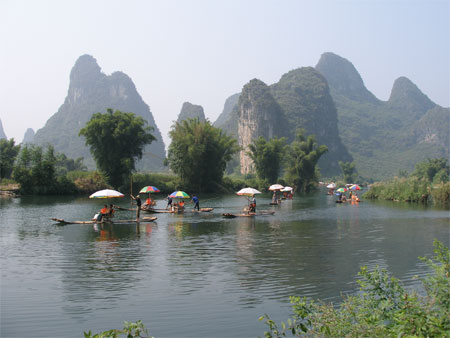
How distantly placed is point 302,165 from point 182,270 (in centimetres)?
7378

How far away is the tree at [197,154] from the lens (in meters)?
67.9

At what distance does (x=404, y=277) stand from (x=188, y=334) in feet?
24.5

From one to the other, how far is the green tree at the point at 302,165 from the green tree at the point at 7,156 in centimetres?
4743

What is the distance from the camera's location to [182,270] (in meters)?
14.1

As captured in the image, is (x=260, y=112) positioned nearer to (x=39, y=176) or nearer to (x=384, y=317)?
(x=39, y=176)

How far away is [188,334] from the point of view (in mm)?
8477

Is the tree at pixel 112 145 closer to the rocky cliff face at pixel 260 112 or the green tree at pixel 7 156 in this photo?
the green tree at pixel 7 156

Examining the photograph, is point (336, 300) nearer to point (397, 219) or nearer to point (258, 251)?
point (258, 251)

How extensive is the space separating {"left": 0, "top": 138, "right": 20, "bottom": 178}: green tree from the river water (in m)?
41.0

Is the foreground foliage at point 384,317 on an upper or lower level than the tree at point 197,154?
lower

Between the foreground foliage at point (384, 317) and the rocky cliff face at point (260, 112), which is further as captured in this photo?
the rocky cliff face at point (260, 112)

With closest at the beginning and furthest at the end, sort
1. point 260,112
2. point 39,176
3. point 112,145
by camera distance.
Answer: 1. point 39,176
2. point 112,145
3. point 260,112

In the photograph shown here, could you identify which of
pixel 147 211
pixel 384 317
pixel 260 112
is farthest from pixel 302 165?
pixel 260 112

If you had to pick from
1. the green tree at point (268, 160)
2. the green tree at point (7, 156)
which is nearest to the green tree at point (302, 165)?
the green tree at point (268, 160)
